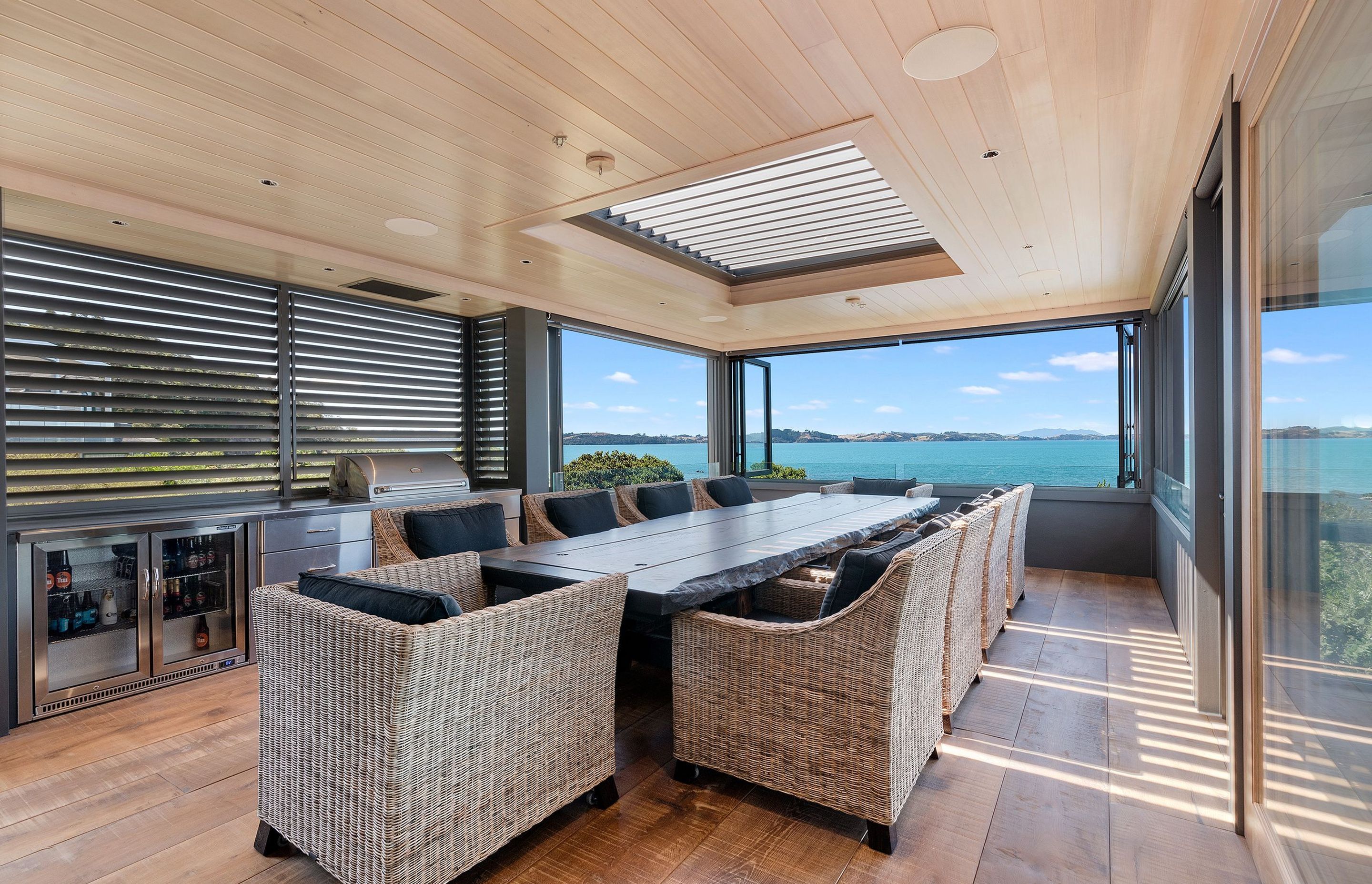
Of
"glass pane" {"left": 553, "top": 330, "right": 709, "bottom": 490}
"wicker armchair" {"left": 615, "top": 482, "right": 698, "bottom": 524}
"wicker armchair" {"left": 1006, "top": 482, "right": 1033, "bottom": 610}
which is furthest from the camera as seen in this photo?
"glass pane" {"left": 553, "top": 330, "right": 709, "bottom": 490}

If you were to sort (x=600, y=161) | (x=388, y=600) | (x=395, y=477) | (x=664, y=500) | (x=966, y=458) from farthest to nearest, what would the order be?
(x=966, y=458), (x=664, y=500), (x=395, y=477), (x=600, y=161), (x=388, y=600)

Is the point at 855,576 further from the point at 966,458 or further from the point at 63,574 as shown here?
the point at 966,458

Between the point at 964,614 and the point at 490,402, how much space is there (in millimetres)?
4076

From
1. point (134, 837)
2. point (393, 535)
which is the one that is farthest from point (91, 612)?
point (134, 837)

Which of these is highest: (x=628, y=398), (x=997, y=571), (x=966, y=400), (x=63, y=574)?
(x=966, y=400)

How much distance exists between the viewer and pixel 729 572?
240 cm

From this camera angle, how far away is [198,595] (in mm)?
3574

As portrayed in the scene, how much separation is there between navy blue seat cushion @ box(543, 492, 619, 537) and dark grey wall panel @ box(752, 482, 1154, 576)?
407cm

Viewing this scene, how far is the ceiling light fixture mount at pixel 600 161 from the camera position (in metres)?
2.71

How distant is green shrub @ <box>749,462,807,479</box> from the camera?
8.20 metres

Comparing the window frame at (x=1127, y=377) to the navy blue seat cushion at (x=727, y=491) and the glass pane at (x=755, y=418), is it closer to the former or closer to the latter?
the navy blue seat cushion at (x=727, y=491)

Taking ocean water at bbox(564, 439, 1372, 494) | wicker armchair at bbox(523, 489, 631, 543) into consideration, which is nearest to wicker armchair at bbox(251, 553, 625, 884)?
wicker armchair at bbox(523, 489, 631, 543)

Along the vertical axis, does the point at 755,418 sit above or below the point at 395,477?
above

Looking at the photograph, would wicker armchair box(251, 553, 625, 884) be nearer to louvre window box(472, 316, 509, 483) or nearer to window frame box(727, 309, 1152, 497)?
louvre window box(472, 316, 509, 483)
